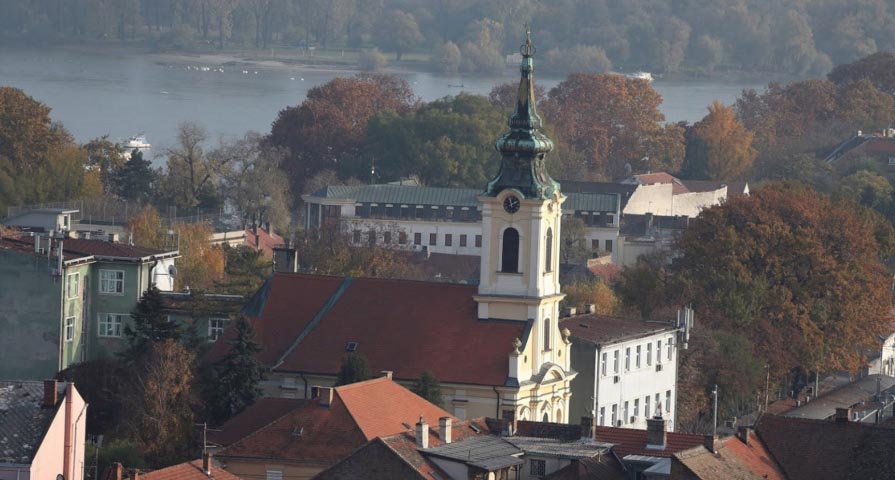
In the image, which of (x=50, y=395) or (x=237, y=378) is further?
(x=237, y=378)

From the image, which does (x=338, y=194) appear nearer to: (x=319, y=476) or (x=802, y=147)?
(x=802, y=147)

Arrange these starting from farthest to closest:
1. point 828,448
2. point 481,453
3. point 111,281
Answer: point 111,281 → point 828,448 → point 481,453

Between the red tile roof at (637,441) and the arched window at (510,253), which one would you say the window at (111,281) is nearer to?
the arched window at (510,253)

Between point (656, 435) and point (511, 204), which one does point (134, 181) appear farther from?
point (656, 435)

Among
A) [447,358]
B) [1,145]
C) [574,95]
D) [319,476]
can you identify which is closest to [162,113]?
[574,95]

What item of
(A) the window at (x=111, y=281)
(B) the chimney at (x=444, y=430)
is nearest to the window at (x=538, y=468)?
(B) the chimney at (x=444, y=430)

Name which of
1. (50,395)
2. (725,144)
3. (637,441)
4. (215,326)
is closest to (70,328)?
(215,326)

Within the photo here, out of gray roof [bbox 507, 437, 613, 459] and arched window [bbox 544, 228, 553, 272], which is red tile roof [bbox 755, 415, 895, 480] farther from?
arched window [bbox 544, 228, 553, 272]
